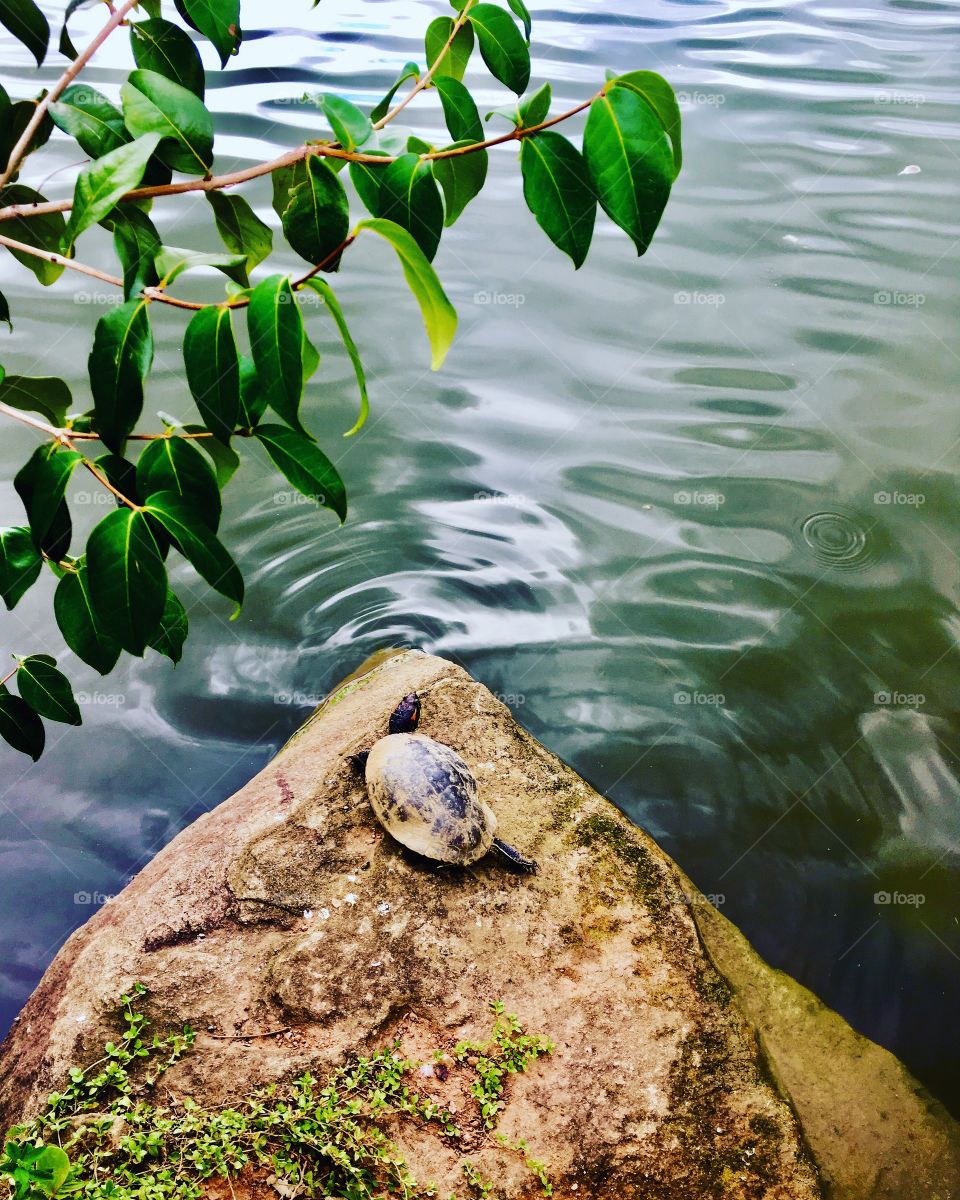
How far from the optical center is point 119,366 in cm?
96

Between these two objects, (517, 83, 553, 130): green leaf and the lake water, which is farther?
the lake water

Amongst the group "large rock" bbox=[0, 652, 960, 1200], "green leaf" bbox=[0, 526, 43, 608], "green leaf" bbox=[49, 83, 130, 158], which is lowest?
"large rock" bbox=[0, 652, 960, 1200]

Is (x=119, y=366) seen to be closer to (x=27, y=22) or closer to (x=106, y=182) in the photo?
(x=106, y=182)

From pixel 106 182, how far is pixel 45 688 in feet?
2.92

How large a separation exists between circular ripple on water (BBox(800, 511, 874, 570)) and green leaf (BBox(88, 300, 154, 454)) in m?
3.43

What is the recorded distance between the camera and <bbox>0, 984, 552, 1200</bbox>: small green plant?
1.72m

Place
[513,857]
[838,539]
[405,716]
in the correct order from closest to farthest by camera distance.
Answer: [513,857]
[405,716]
[838,539]

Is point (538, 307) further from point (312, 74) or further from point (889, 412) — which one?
point (312, 74)

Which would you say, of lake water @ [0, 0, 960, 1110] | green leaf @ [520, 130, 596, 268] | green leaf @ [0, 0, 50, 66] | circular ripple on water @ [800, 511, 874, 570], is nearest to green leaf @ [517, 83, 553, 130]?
green leaf @ [520, 130, 596, 268]

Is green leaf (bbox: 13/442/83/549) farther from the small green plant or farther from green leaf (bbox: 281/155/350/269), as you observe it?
the small green plant

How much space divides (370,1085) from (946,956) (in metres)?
1.83

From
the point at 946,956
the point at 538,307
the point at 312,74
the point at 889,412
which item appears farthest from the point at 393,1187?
the point at 312,74

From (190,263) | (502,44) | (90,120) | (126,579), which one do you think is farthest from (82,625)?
(502,44)

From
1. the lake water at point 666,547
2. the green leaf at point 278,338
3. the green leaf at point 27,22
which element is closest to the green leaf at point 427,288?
the green leaf at point 278,338
